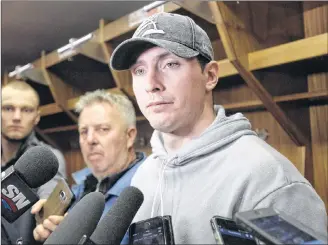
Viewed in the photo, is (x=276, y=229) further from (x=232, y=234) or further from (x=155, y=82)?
(x=155, y=82)

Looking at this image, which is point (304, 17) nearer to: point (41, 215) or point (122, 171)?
point (122, 171)

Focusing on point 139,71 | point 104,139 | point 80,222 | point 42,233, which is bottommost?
point 42,233

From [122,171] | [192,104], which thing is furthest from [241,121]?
[122,171]

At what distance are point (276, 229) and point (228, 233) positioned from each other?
0.13 metres

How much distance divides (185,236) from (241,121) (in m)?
0.25

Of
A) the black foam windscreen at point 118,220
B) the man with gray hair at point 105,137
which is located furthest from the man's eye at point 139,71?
the man with gray hair at point 105,137

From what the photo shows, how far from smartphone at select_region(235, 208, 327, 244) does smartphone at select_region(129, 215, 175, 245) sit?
200mm

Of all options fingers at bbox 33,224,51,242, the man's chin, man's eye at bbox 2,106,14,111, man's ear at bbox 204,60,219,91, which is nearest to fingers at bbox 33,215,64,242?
fingers at bbox 33,224,51,242

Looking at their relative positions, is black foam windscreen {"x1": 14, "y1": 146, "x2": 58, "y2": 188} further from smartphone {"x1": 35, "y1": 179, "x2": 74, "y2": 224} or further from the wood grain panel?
the wood grain panel

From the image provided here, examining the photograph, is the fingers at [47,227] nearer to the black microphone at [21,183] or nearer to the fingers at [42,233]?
the fingers at [42,233]

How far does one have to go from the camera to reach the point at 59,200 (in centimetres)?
97

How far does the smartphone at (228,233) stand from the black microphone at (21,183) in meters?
0.29

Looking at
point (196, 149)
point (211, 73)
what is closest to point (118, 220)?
point (196, 149)

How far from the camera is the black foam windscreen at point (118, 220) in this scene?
1.78ft
